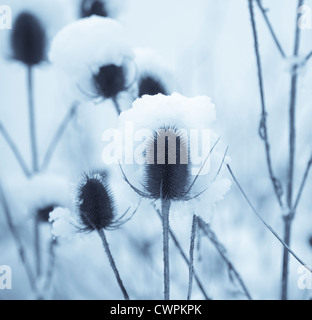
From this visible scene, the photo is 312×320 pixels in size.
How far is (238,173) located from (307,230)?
18.7 inches

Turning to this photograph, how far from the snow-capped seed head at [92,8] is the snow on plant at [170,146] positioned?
55cm

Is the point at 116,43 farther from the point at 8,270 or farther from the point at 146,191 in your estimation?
the point at 8,270

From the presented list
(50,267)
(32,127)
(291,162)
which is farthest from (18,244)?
(291,162)

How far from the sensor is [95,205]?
2.45ft

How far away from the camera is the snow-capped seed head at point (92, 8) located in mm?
1104

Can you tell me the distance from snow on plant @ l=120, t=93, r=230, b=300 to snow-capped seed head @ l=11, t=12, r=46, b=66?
Answer: 663 millimetres

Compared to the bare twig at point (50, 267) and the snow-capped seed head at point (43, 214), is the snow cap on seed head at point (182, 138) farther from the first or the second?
the snow-capped seed head at point (43, 214)

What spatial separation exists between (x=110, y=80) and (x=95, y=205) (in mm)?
315

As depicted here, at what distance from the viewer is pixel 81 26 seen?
923 millimetres

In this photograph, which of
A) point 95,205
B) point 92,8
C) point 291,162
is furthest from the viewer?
point 92,8

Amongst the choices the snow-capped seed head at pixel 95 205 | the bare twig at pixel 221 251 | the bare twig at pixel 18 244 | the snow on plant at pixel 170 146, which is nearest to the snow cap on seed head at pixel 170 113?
the snow on plant at pixel 170 146

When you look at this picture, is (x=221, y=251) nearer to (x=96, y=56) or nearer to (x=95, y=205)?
(x=95, y=205)

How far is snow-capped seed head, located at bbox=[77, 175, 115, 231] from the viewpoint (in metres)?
0.74
